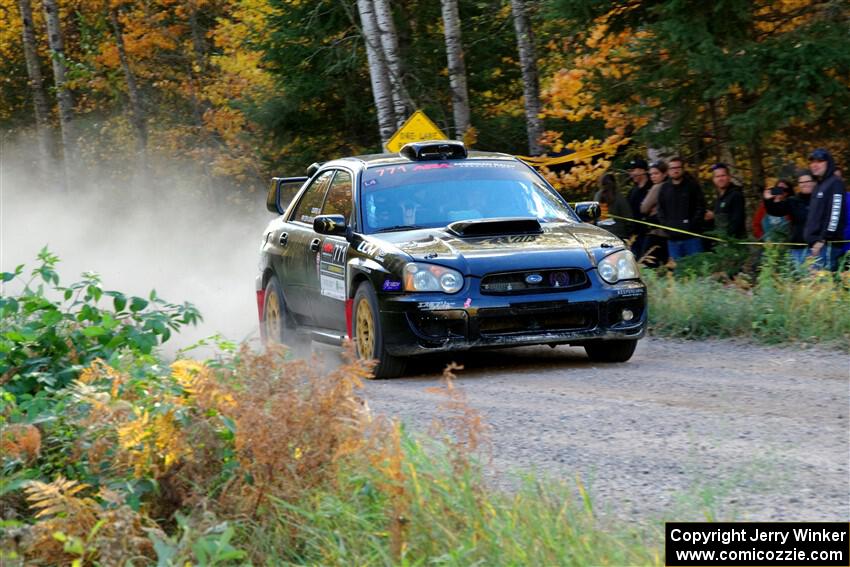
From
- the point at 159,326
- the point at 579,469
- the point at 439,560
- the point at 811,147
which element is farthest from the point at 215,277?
the point at 439,560

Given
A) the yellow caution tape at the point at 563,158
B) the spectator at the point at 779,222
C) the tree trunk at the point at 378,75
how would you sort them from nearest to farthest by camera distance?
the spectator at the point at 779,222 < the yellow caution tape at the point at 563,158 < the tree trunk at the point at 378,75

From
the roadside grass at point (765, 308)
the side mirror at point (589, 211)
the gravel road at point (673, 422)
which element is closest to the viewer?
the gravel road at point (673, 422)

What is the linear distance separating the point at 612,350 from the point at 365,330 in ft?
6.36

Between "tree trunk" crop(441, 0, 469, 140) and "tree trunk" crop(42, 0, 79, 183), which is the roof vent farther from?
"tree trunk" crop(42, 0, 79, 183)

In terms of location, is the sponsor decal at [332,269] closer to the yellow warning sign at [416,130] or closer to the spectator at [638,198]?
the spectator at [638,198]

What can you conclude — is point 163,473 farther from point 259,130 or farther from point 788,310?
point 259,130

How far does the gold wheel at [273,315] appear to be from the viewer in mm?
12961

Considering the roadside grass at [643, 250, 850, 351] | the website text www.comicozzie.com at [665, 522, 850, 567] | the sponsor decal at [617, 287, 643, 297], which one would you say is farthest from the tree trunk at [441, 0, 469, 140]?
the website text www.comicozzie.com at [665, 522, 850, 567]

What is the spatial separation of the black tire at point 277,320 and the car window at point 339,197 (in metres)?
1.19

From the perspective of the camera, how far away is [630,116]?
691 inches

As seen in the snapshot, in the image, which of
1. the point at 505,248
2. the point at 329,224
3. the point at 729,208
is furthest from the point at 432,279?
the point at 729,208

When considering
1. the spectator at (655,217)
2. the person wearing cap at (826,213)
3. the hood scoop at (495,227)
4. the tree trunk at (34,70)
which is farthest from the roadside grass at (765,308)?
the tree trunk at (34,70)

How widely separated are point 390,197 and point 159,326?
143 inches

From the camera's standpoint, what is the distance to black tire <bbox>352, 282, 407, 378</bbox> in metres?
10.4
